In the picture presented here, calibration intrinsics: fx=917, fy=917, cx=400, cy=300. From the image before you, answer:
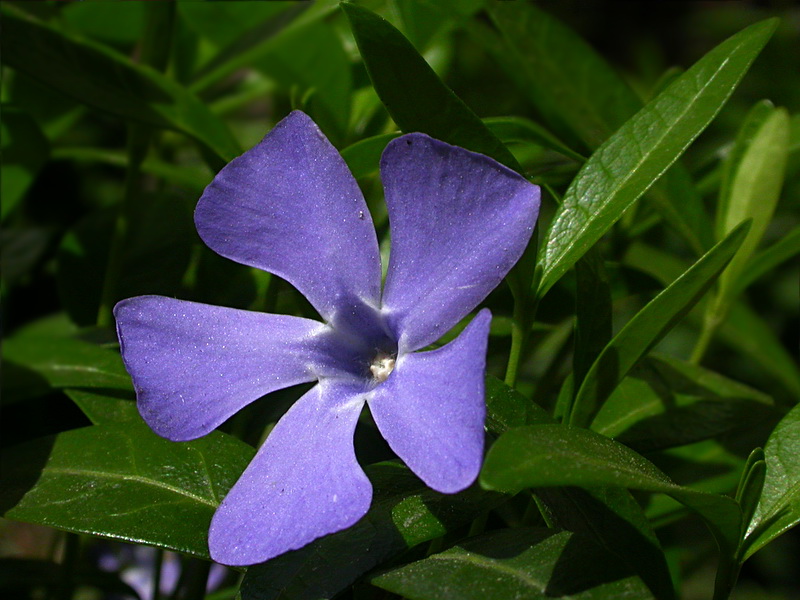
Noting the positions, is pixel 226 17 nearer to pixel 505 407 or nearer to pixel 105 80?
pixel 105 80

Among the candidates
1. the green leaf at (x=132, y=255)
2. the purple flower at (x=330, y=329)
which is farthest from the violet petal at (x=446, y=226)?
the green leaf at (x=132, y=255)

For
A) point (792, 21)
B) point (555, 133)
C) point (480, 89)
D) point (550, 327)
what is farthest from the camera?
point (792, 21)

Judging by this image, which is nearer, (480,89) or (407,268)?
(407,268)

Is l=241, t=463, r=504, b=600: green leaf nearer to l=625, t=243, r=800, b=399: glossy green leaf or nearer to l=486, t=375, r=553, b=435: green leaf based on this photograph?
l=486, t=375, r=553, b=435: green leaf

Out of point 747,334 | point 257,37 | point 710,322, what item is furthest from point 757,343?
point 257,37

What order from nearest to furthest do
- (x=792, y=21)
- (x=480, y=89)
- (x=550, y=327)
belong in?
(x=550, y=327), (x=480, y=89), (x=792, y=21)

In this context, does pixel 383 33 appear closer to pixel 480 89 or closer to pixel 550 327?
pixel 550 327

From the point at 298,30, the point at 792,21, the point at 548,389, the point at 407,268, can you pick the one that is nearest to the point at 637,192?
the point at 407,268

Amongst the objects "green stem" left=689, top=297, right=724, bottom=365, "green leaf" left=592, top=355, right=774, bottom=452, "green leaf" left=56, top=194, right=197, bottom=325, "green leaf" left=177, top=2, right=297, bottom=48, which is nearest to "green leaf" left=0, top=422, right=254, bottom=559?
"green leaf" left=56, top=194, right=197, bottom=325

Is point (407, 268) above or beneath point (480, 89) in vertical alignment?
above
